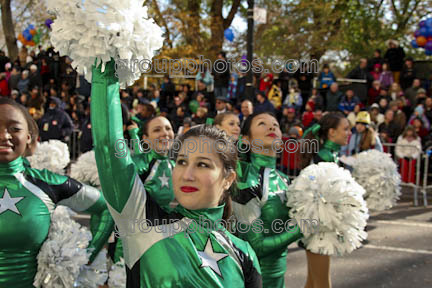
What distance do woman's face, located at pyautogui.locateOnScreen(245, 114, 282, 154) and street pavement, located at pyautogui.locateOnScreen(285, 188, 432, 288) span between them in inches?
66.7

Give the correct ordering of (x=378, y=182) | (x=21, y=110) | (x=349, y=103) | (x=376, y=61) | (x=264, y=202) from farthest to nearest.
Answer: (x=376, y=61) → (x=349, y=103) → (x=378, y=182) → (x=264, y=202) → (x=21, y=110)

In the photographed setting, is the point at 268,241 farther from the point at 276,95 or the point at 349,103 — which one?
the point at 276,95

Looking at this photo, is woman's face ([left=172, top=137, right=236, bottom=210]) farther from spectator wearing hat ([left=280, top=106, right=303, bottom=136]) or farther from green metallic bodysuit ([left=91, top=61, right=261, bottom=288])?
spectator wearing hat ([left=280, top=106, right=303, bottom=136])

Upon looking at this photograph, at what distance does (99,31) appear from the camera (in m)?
1.43

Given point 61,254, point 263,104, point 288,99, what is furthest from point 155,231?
point 288,99

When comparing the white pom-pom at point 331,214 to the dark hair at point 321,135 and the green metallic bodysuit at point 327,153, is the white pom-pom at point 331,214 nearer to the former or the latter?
the green metallic bodysuit at point 327,153

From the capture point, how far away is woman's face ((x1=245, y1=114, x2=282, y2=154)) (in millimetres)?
3168

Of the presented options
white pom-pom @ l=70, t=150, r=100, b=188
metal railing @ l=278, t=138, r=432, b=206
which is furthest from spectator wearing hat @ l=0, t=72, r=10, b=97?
white pom-pom @ l=70, t=150, r=100, b=188

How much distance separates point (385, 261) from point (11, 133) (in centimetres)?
406

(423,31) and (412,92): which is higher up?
(423,31)

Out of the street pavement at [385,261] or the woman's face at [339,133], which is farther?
the street pavement at [385,261]

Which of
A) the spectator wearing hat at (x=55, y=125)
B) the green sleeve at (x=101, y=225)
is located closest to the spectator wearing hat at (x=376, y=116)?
the spectator wearing hat at (x=55, y=125)

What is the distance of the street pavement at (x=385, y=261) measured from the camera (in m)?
4.41

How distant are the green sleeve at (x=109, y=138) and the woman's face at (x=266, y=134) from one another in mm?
1645
